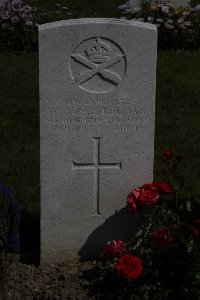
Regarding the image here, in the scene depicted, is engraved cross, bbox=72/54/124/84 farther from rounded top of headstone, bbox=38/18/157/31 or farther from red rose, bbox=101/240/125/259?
red rose, bbox=101/240/125/259

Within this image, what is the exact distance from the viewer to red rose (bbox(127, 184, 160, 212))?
4848 mm

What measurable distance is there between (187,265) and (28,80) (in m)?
4.52

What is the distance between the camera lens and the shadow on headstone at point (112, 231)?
5109 millimetres

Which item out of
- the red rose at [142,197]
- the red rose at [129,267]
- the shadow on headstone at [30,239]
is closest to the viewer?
the red rose at [129,267]

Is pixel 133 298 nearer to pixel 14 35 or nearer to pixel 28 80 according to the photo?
pixel 28 80

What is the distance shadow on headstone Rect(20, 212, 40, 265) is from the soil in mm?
96

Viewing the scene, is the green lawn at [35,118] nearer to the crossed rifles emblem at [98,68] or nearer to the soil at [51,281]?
the soil at [51,281]

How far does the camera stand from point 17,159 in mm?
6789

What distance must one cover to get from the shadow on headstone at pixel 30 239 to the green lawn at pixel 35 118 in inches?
4.5

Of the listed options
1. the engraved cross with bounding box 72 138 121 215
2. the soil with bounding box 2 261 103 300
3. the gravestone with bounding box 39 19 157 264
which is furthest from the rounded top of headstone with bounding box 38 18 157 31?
the soil with bounding box 2 261 103 300

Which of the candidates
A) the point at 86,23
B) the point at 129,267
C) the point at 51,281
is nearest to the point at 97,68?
the point at 86,23

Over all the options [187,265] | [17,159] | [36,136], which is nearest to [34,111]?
[36,136]

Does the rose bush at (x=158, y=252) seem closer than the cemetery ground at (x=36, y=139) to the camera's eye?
Yes

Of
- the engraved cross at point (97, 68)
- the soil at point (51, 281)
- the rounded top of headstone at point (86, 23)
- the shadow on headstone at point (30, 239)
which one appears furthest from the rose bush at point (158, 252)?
the rounded top of headstone at point (86, 23)
